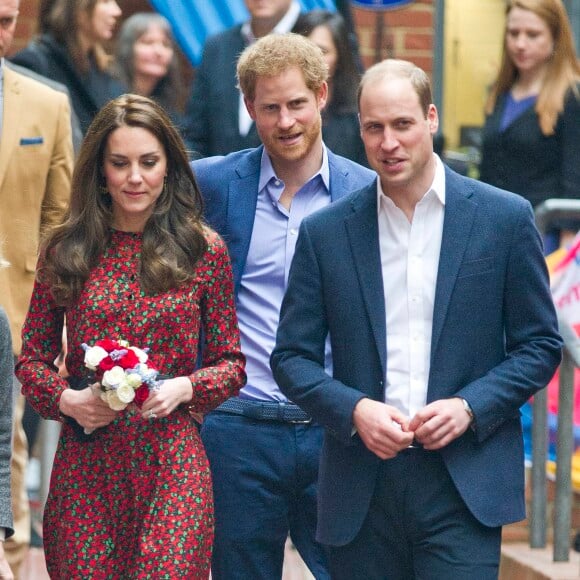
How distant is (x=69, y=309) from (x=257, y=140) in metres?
2.15

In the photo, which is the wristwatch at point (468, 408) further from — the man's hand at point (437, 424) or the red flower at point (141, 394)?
the red flower at point (141, 394)

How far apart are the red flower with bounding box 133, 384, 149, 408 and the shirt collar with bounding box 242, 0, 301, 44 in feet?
9.48

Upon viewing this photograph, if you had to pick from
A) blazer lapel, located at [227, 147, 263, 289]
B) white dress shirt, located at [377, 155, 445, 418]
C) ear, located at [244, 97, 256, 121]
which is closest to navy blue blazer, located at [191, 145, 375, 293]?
blazer lapel, located at [227, 147, 263, 289]

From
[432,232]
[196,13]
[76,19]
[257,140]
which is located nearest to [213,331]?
[432,232]

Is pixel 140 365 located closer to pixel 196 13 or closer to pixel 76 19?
pixel 76 19

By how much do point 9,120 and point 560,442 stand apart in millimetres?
2490

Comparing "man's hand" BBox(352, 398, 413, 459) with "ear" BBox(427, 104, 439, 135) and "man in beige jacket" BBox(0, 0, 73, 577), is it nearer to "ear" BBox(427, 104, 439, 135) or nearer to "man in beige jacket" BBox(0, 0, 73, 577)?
"ear" BBox(427, 104, 439, 135)

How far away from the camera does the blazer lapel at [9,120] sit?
6.75m

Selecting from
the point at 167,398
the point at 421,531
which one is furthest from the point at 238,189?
the point at 421,531

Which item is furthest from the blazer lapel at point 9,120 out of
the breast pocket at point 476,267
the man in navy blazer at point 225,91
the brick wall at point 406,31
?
the brick wall at point 406,31

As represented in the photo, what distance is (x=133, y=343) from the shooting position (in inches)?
206

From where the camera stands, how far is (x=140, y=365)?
5.04 m

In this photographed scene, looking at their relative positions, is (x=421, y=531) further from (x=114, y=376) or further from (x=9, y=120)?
(x=9, y=120)

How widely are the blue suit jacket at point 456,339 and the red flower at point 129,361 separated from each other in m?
0.44
